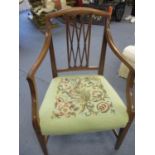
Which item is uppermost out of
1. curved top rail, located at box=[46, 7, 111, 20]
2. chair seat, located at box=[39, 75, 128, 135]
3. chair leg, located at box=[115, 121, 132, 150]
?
curved top rail, located at box=[46, 7, 111, 20]

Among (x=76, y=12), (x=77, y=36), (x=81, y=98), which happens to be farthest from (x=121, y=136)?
(x=76, y=12)

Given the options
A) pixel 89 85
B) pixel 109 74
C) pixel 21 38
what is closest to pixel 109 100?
pixel 89 85

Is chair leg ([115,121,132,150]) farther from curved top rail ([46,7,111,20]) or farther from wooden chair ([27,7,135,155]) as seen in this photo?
curved top rail ([46,7,111,20])

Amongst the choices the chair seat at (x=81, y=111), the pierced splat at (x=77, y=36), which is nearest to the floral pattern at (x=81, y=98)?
the chair seat at (x=81, y=111)

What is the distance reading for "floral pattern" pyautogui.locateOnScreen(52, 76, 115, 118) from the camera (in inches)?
42.6

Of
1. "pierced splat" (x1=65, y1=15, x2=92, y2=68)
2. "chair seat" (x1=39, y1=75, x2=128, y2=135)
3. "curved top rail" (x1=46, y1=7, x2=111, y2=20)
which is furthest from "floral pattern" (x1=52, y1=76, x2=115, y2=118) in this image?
"curved top rail" (x1=46, y1=7, x2=111, y2=20)

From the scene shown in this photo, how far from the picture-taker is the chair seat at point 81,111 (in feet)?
3.43

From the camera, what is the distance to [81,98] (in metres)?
1.17

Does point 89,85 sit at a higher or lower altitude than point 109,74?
higher

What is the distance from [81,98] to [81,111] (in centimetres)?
10
